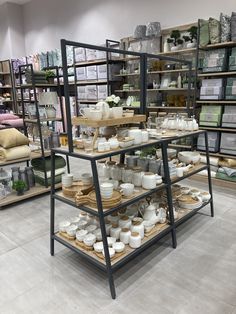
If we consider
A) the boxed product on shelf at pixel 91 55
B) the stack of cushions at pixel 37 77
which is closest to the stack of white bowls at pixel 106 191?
the stack of cushions at pixel 37 77

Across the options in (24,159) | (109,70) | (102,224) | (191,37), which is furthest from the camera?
(109,70)

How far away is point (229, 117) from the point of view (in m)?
3.79

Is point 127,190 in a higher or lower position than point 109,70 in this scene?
lower

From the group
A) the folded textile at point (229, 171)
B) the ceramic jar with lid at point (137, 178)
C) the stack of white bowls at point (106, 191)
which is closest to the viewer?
the stack of white bowls at point (106, 191)

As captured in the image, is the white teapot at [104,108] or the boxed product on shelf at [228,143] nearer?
the white teapot at [104,108]

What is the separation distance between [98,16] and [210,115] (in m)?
3.62

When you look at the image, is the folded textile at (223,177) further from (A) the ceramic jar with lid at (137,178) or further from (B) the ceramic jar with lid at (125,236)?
(B) the ceramic jar with lid at (125,236)

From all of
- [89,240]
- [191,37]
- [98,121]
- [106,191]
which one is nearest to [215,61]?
[191,37]

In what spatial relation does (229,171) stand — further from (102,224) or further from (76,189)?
(102,224)

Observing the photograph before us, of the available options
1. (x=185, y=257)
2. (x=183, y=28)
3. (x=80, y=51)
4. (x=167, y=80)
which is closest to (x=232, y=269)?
(x=185, y=257)

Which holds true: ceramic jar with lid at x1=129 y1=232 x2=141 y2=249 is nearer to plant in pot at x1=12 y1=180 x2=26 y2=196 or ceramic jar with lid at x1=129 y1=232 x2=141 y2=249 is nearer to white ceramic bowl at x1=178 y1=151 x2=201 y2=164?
white ceramic bowl at x1=178 y1=151 x2=201 y2=164

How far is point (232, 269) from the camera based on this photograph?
2129mm

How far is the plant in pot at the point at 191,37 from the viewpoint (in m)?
4.02

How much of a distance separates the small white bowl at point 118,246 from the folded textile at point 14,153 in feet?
6.61
